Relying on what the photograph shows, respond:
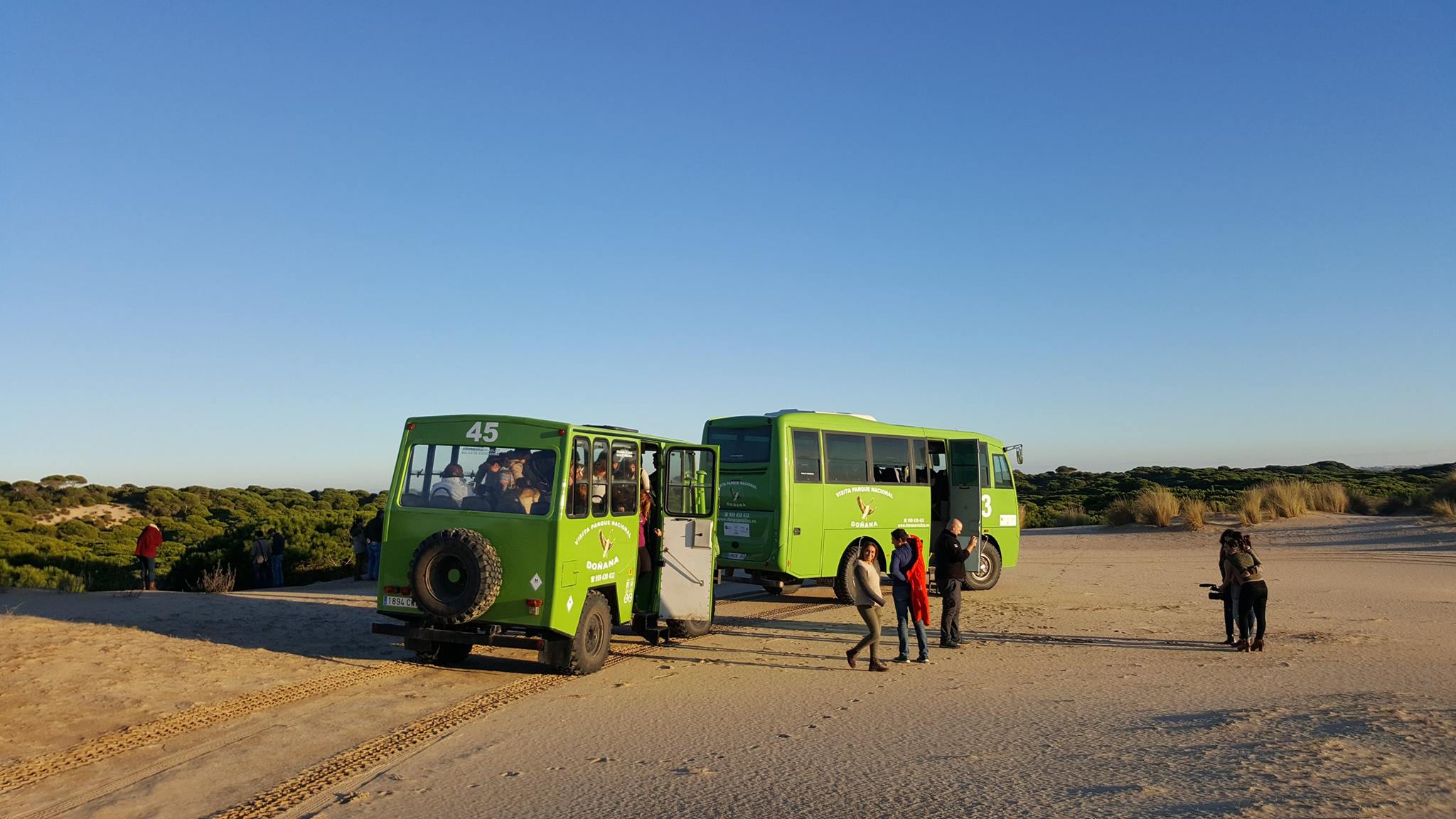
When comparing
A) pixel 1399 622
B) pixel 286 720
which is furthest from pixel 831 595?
pixel 286 720

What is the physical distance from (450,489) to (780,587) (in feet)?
32.3

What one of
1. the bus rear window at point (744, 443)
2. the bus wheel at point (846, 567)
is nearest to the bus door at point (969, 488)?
the bus wheel at point (846, 567)

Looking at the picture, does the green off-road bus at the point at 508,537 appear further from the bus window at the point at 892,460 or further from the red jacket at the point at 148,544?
the red jacket at the point at 148,544

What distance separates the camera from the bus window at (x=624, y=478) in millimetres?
12023

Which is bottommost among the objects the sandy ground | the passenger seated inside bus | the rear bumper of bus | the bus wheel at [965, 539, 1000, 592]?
the sandy ground

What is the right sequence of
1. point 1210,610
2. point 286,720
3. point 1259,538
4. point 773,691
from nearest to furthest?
point 286,720 → point 773,691 → point 1210,610 → point 1259,538

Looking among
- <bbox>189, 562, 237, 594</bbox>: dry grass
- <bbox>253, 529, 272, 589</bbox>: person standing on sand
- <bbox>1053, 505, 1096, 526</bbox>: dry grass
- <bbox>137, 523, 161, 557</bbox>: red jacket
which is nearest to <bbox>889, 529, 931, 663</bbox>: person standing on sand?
<bbox>189, 562, 237, 594</bbox>: dry grass

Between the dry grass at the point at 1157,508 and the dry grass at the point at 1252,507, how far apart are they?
7.75 ft

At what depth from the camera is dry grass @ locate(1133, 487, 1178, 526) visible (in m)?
38.5

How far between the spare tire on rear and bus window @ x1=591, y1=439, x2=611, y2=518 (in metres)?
1.29

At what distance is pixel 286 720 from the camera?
9102 millimetres

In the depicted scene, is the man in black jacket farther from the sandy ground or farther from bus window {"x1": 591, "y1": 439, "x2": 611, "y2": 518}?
bus window {"x1": 591, "y1": 439, "x2": 611, "y2": 518}

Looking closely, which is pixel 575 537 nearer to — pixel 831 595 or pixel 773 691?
pixel 773 691

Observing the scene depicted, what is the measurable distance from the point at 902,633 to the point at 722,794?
616 centimetres
